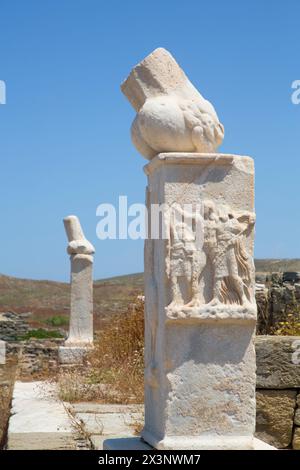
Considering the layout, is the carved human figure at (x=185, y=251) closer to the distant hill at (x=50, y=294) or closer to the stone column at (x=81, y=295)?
the stone column at (x=81, y=295)

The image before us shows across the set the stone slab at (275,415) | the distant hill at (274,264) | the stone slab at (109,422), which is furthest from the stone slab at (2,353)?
the distant hill at (274,264)

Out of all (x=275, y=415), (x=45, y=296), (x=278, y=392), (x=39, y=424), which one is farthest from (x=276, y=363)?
(x=45, y=296)

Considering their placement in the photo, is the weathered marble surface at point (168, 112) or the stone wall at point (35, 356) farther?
the stone wall at point (35, 356)

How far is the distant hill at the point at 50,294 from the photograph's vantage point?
3287 centimetres

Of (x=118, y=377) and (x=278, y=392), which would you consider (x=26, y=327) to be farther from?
(x=278, y=392)

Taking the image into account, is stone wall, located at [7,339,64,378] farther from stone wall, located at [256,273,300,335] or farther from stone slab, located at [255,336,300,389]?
stone slab, located at [255,336,300,389]

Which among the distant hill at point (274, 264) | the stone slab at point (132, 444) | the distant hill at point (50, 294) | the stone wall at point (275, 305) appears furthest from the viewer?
the distant hill at point (274, 264)

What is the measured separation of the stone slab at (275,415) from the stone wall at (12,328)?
55.8 feet

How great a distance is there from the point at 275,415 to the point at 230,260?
2.36m

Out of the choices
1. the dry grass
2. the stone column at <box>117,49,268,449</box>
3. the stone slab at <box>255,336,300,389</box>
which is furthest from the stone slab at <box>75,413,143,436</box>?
the stone column at <box>117,49,268,449</box>

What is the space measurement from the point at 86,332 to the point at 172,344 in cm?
986

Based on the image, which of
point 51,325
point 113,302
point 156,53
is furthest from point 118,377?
point 113,302
